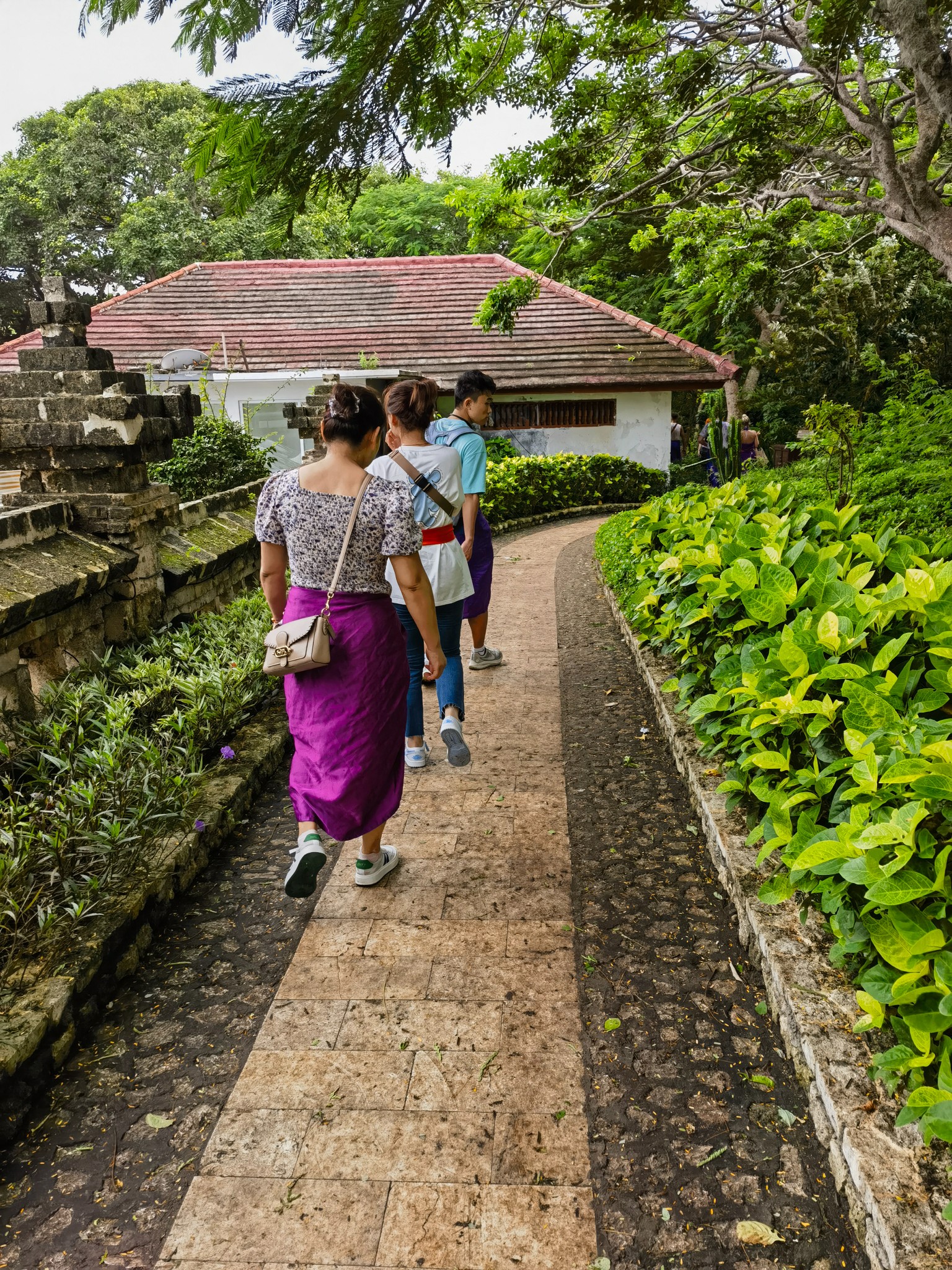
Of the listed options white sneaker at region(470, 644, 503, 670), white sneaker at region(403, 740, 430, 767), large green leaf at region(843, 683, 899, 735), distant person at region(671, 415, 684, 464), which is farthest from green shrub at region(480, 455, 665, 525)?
large green leaf at region(843, 683, 899, 735)

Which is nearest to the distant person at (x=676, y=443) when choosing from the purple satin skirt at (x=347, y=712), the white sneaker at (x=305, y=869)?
the purple satin skirt at (x=347, y=712)

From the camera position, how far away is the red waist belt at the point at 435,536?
451 cm

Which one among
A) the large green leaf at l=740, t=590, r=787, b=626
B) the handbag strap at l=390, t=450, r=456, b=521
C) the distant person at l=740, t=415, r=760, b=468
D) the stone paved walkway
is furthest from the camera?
the distant person at l=740, t=415, r=760, b=468

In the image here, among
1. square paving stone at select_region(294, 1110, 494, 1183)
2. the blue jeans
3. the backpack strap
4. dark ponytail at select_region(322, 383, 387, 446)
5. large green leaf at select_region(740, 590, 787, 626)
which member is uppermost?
dark ponytail at select_region(322, 383, 387, 446)

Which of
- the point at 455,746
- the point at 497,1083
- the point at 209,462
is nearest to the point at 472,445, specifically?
the point at 455,746

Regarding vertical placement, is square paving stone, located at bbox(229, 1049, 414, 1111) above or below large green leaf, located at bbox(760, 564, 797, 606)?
below

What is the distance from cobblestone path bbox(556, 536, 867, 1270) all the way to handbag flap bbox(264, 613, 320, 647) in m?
1.57

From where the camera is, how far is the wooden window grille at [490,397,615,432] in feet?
58.3

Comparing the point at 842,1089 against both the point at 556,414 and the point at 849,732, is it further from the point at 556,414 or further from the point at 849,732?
the point at 556,414

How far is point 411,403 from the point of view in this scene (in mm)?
4254

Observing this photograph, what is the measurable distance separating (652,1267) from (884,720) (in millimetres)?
1593

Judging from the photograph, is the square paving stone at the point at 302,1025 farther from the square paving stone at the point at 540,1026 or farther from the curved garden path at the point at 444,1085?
the square paving stone at the point at 540,1026

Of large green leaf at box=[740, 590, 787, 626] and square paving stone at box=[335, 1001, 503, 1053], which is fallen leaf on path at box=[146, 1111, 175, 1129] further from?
large green leaf at box=[740, 590, 787, 626]

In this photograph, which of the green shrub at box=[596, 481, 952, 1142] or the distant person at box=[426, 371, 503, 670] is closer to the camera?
the green shrub at box=[596, 481, 952, 1142]
